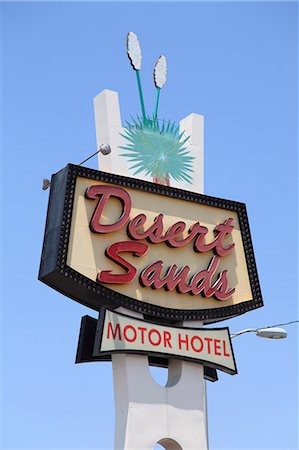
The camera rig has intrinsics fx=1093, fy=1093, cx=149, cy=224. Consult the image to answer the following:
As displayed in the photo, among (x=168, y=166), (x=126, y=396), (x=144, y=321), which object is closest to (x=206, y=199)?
(x=168, y=166)

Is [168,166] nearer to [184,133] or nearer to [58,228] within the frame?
[184,133]

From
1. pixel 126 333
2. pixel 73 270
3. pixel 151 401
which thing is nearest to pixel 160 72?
pixel 73 270

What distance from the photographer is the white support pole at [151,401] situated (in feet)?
82.5

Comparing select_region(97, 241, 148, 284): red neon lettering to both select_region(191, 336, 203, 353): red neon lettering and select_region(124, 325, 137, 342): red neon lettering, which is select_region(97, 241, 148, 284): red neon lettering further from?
select_region(191, 336, 203, 353): red neon lettering

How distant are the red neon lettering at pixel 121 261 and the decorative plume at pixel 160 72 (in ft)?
17.9

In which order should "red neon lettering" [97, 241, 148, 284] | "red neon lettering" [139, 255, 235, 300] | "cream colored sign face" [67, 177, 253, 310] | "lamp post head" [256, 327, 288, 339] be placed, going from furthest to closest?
"lamp post head" [256, 327, 288, 339] < "red neon lettering" [139, 255, 235, 300] < "cream colored sign face" [67, 177, 253, 310] < "red neon lettering" [97, 241, 148, 284]

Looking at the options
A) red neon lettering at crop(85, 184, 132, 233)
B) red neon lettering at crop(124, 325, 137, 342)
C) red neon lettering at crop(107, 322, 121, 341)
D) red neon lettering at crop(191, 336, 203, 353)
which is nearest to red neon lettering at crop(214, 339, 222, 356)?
red neon lettering at crop(191, 336, 203, 353)

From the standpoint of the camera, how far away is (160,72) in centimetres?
3000

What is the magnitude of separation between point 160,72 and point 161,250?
5628 mm

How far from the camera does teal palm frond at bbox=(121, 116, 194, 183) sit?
2808cm

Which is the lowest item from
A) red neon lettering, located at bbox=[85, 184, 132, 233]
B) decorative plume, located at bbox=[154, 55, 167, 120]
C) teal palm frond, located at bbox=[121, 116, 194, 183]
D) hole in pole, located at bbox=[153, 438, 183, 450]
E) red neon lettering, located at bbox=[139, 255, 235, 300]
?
hole in pole, located at bbox=[153, 438, 183, 450]

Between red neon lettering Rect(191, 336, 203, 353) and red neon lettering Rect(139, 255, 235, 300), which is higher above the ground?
red neon lettering Rect(139, 255, 235, 300)

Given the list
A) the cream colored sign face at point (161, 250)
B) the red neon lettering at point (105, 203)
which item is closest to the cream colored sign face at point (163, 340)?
the cream colored sign face at point (161, 250)

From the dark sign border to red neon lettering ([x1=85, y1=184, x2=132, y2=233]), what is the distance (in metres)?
0.28
